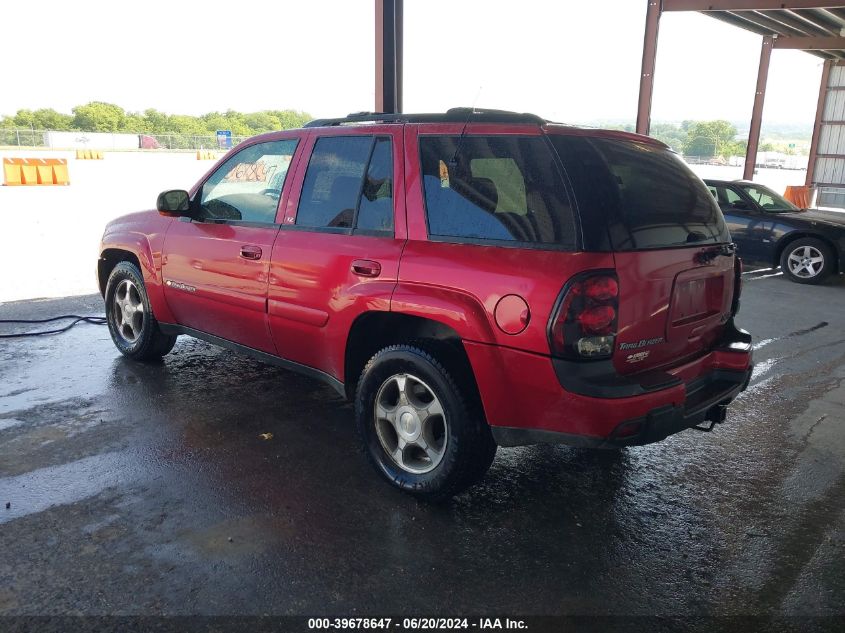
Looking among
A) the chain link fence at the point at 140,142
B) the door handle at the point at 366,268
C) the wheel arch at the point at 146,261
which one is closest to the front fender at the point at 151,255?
the wheel arch at the point at 146,261

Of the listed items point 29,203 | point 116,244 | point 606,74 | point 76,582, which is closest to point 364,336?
point 76,582

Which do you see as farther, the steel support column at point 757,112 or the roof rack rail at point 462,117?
the steel support column at point 757,112

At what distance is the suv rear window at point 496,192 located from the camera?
9.61 ft

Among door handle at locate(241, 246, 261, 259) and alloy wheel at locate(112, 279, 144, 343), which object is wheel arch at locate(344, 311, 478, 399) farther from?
alloy wheel at locate(112, 279, 144, 343)

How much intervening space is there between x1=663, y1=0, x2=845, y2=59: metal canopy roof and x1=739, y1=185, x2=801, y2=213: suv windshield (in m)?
7.14

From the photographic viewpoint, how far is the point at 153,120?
79.1 meters

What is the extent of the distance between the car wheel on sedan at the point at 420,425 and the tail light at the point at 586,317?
570 mm

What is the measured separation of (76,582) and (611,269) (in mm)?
2473

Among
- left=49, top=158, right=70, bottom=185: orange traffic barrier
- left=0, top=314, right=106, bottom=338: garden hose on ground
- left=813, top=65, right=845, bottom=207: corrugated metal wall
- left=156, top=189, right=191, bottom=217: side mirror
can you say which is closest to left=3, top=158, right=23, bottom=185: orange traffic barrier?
left=49, top=158, right=70, bottom=185: orange traffic barrier

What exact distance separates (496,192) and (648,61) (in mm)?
13724

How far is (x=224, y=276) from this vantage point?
4324 mm

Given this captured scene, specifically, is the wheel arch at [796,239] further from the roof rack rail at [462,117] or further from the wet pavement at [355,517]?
the roof rack rail at [462,117]

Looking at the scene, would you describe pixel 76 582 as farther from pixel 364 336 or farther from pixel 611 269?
pixel 611 269

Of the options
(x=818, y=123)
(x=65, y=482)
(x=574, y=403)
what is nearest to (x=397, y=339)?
(x=574, y=403)
